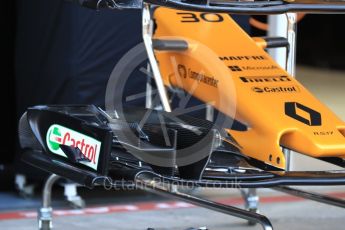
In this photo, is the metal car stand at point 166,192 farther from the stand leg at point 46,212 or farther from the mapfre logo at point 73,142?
the mapfre logo at point 73,142

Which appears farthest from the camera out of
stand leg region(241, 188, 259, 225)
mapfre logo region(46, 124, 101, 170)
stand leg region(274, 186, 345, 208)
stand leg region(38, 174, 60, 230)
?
stand leg region(241, 188, 259, 225)

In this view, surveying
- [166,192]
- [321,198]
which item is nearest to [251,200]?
[321,198]

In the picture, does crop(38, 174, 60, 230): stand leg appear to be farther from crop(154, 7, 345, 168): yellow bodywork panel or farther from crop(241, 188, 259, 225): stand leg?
crop(241, 188, 259, 225): stand leg

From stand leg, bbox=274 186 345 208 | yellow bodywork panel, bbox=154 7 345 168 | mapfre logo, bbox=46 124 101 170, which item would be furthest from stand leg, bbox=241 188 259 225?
mapfre logo, bbox=46 124 101 170

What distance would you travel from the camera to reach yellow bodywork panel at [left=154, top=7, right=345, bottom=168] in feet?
11.7

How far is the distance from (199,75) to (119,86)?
0.86 meters

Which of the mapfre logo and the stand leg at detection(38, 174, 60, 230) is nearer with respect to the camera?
the mapfre logo

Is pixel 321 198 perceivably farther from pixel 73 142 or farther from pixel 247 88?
pixel 73 142

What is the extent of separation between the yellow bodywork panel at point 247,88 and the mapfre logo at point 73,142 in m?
0.77

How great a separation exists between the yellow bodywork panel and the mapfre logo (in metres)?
0.77

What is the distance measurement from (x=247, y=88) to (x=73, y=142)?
0.84 meters

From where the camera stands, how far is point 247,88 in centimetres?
371

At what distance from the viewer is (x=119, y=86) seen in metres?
4.68

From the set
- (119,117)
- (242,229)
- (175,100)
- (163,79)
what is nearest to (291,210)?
(242,229)
